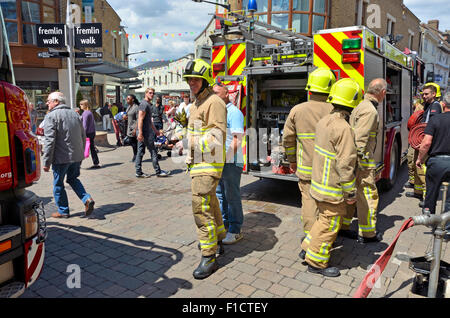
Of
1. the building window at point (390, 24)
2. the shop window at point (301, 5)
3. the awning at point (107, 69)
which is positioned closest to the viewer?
the shop window at point (301, 5)

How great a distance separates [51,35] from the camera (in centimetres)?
954

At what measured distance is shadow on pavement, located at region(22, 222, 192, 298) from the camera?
3.21m

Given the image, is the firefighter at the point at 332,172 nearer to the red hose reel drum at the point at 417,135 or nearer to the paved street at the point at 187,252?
the paved street at the point at 187,252

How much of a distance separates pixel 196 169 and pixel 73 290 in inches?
60.6

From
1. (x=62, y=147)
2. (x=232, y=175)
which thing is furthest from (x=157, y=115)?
(x=232, y=175)

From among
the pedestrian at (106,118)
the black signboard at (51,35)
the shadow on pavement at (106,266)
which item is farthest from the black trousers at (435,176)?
the pedestrian at (106,118)

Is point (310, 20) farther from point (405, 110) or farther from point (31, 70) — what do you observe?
point (31, 70)

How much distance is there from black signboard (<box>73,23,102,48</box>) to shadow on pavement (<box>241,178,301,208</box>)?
5.78m

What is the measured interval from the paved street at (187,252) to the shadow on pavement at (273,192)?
0.02m

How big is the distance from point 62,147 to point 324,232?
3.68 m

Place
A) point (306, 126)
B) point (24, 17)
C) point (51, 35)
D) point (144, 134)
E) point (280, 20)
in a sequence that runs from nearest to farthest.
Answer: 1. point (306, 126)
2. point (144, 134)
3. point (51, 35)
4. point (280, 20)
5. point (24, 17)

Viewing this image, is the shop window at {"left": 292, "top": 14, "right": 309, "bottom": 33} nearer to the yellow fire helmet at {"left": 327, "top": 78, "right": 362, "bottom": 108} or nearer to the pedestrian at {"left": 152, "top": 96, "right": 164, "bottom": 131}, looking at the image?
the pedestrian at {"left": 152, "top": 96, "right": 164, "bottom": 131}

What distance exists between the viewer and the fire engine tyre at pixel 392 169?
6777 mm

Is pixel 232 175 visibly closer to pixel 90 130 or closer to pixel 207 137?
pixel 207 137
